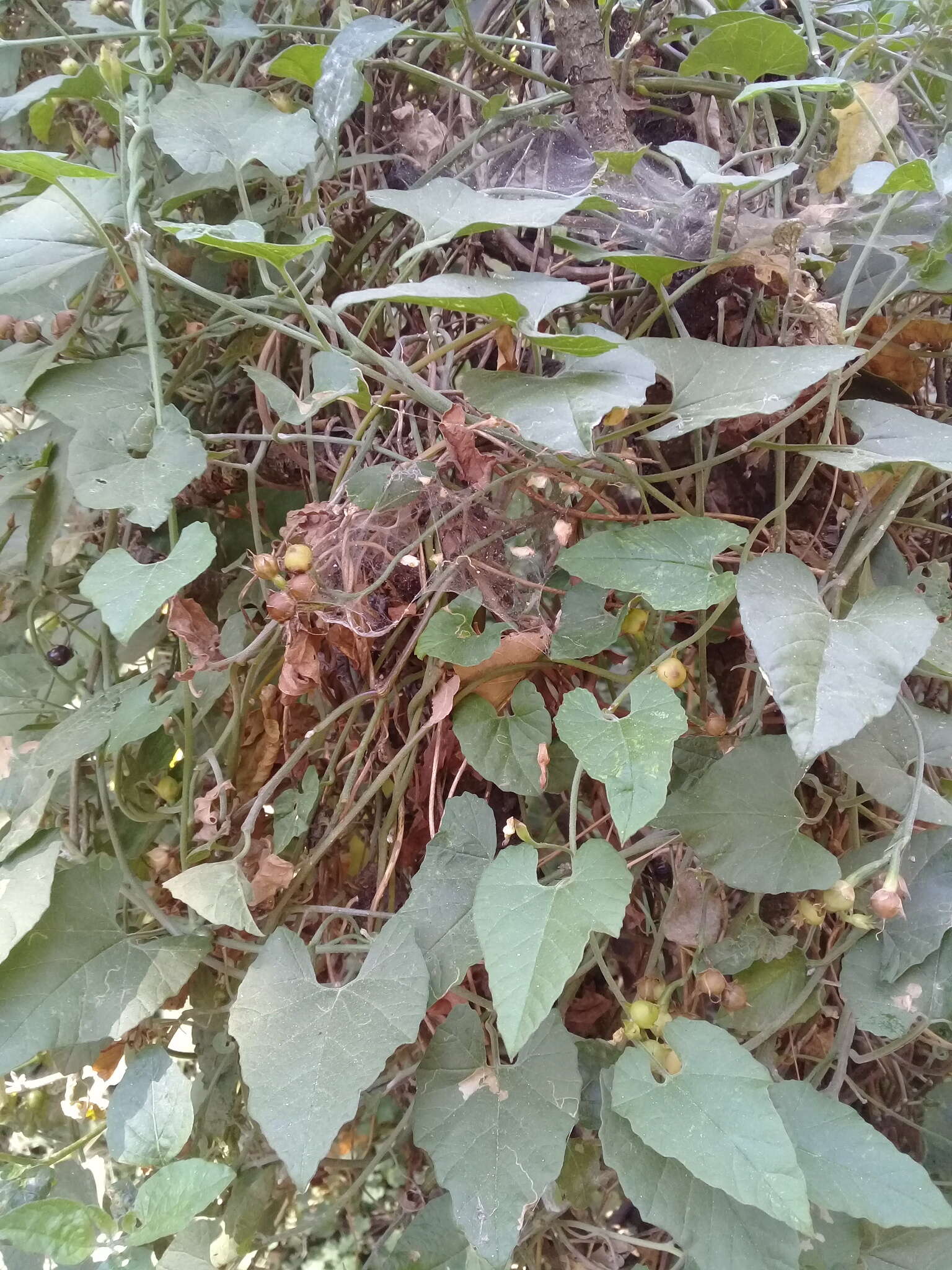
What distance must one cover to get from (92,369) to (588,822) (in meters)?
0.50

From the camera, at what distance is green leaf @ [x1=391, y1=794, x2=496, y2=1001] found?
51 cm

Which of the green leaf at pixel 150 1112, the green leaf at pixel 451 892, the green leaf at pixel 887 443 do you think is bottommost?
the green leaf at pixel 150 1112

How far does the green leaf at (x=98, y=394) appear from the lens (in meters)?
0.56

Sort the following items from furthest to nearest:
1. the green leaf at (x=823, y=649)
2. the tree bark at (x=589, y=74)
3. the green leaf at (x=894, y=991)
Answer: the tree bark at (x=589, y=74), the green leaf at (x=894, y=991), the green leaf at (x=823, y=649)

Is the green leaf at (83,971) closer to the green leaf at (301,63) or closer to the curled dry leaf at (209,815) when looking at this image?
the curled dry leaf at (209,815)

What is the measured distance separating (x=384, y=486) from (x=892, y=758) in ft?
1.26

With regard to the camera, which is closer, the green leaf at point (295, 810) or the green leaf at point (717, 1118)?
the green leaf at point (717, 1118)

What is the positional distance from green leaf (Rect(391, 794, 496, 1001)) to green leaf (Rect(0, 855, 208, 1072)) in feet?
0.53

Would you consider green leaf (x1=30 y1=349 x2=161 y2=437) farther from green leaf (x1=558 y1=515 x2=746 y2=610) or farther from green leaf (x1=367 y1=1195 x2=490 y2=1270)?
green leaf (x1=367 y1=1195 x2=490 y2=1270)

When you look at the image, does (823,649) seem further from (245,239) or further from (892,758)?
(245,239)

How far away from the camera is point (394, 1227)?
2.45 ft

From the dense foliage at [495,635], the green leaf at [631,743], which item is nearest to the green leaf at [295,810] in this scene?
the dense foliage at [495,635]

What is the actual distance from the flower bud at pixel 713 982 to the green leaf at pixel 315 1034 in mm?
198

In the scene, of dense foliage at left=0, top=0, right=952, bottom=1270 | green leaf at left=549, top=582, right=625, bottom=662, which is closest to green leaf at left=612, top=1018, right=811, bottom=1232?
dense foliage at left=0, top=0, right=952, bottom=1270
